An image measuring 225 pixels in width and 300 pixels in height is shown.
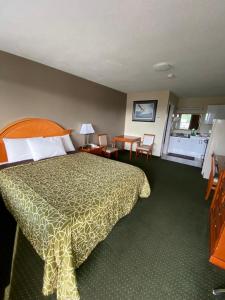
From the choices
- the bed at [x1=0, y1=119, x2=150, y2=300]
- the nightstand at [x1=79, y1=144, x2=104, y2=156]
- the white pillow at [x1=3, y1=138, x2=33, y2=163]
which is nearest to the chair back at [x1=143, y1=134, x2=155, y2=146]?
the nightstand at [x1=79, y1=144, x2=104, y2=156]

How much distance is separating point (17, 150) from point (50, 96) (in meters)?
1.35

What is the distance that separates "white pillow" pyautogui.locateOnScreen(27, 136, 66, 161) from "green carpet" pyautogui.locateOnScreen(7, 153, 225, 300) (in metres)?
1.29

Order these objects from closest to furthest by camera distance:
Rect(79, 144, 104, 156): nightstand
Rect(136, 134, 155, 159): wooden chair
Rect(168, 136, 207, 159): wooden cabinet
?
Rect(79, 144, 104, 156): nightstand, Rect(136, 134, 155, 159): wooden chair, Rect(168, 136, 207, 159): wooden cabinet

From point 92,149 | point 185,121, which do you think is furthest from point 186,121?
point 92,149

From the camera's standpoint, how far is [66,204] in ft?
4.11

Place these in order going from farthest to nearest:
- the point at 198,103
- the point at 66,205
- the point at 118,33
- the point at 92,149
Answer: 1. the point at 198,103
2. the point at 92,149
3. the point at 118,33
4. the point at 66,205

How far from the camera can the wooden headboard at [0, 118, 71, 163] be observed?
237 centimetres

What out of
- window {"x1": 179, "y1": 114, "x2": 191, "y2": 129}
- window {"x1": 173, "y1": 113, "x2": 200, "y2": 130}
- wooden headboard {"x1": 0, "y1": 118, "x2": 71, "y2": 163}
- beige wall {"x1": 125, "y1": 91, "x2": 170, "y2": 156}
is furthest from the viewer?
window {"x1": 179, "y1": 114, "x2": 191, "y2": 129}

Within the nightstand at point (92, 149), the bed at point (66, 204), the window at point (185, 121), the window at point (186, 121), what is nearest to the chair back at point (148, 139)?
the nightstand at point (92, 149)

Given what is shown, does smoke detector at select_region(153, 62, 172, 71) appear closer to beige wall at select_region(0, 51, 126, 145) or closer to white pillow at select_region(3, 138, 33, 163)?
beige wall at select_region(0, 51, 126, 145)

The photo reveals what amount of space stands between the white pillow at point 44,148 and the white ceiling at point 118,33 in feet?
4.80

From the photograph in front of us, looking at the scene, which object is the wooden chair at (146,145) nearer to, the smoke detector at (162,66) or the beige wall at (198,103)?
the beige wall at (198,103)

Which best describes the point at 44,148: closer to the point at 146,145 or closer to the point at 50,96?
the point at 50,96

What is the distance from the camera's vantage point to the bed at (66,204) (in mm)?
1003
